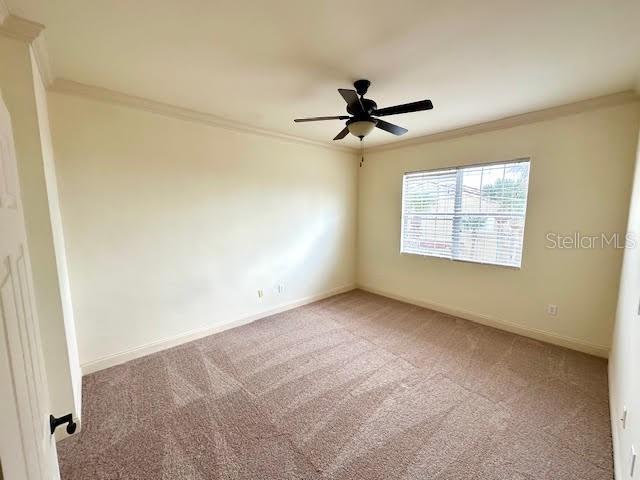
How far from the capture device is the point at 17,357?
0.55 metres

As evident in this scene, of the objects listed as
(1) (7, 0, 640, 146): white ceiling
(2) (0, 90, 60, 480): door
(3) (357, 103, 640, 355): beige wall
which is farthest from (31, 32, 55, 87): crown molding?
(3) (357, 103, 640, 355): beige wall

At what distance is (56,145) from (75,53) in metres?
0.79

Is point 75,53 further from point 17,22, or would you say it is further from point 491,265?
point 491,265

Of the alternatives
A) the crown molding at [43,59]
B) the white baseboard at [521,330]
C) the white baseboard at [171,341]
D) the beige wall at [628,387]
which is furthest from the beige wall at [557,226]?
the crown molding at [43,59]

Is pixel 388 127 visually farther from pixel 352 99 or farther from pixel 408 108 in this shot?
pixel 352 99

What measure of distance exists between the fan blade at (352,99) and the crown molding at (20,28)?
1.77 meters

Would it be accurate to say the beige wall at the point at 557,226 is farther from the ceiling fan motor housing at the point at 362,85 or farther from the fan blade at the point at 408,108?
the ceiling fan motor housing at the point at 362,85

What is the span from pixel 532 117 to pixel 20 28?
4127 millimetres

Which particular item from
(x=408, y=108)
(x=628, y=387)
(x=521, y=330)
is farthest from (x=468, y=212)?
(x=628, y=387)

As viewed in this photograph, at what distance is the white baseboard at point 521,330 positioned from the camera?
2.79 m

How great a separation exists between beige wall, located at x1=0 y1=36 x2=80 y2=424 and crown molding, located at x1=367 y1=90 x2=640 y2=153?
383cm

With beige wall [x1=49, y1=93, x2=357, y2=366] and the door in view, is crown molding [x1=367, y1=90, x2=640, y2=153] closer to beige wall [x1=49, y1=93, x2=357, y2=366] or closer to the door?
beige wall [x1=49, y1=93, x2=357, y2=366]

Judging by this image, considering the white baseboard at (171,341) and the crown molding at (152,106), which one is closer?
the crown molding at (152,106)

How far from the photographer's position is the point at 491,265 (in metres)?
3.41
